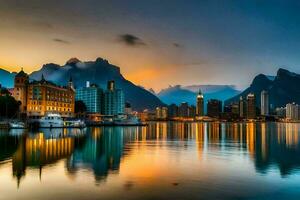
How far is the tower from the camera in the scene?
16862 centimetres

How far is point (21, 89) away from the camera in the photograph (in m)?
171

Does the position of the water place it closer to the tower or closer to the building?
the tower

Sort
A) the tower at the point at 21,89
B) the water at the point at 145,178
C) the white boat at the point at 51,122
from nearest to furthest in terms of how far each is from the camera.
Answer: the water at the point at 145,178 → the white boat at the point at 51,122 → the tower at the point at 21,89

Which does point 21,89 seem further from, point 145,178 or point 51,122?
point 145,178

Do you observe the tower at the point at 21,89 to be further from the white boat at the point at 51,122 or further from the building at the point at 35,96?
the white boat at the point at 51,122

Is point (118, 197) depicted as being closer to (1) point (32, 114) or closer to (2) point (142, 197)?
(2) point (142, 197)

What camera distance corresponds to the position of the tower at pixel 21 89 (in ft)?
553

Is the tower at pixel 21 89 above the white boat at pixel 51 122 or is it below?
above

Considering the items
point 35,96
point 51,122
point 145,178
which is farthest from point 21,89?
point 145,178

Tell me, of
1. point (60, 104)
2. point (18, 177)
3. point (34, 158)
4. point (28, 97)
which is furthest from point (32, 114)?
point (18, 177)

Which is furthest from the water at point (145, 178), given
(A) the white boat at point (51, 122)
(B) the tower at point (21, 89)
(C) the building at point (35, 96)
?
(C) the building at point (35, 96)

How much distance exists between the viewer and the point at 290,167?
3541 centimetres

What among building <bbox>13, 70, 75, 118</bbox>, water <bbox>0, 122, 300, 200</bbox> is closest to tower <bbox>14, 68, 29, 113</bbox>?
building <bbox>13, 70, 75, 118</bbox>

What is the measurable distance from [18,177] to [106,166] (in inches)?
333
